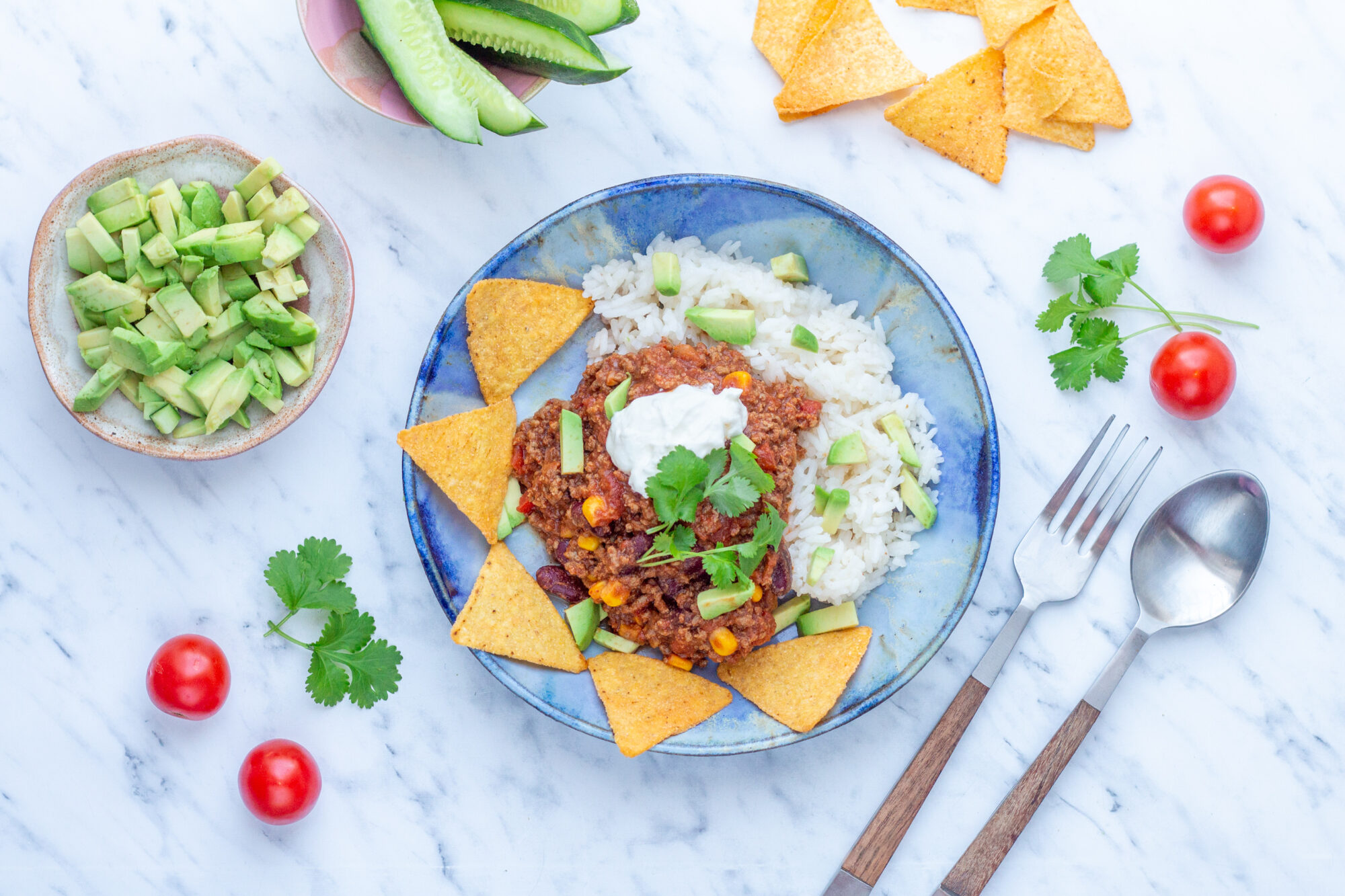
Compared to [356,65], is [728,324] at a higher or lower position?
lower

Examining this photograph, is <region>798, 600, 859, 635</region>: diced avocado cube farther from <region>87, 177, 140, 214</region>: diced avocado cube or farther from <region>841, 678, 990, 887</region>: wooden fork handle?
<region>87, 177, 140, 214</region>: diced avocado cube

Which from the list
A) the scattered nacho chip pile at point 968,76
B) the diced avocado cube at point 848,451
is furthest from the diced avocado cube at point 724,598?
the scattered nacho chip pile at point 968,76

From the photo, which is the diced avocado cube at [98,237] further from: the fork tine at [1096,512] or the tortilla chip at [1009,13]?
the fork tine at [1096,512]

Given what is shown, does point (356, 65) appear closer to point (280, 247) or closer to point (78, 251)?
point (280, 247)

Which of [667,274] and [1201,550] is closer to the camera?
→ [667,274]

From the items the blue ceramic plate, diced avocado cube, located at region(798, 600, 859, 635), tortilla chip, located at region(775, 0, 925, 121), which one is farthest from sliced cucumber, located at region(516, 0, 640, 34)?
diced avocado cube, located at region(798, 600, 859, 635)

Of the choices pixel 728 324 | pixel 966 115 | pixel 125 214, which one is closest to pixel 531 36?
pixel 728 324

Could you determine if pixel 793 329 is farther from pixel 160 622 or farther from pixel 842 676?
pixel 160 622
